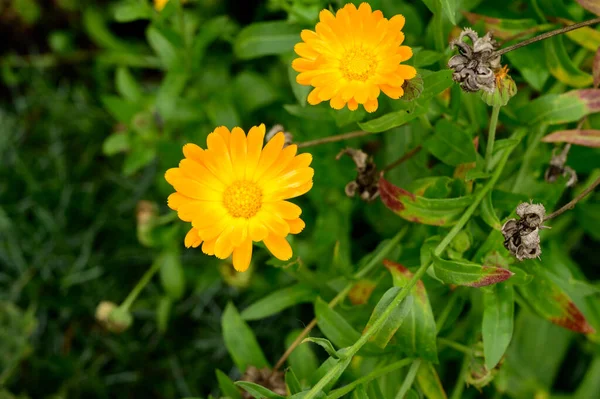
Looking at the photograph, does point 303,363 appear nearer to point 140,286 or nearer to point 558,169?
point 140,286

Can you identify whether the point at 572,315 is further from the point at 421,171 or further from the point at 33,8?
the point at 33,8

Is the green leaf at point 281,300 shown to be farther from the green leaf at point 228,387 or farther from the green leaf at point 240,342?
the green leaf at point 228,387

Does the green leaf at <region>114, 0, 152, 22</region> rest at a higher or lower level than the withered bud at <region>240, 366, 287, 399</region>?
higher

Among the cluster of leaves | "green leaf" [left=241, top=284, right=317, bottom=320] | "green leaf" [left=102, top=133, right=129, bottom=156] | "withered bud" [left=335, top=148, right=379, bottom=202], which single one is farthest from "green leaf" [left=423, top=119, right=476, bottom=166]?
"green leaf" [left=102, top=133, right=129, bottom=156]

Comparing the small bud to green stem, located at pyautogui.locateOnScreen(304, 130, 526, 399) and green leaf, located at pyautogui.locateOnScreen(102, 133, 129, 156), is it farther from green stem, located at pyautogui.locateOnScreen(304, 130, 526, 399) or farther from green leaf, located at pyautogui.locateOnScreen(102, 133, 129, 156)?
green stem, located at pyautogui.locateOnScreen(304, 130, 526, 399)

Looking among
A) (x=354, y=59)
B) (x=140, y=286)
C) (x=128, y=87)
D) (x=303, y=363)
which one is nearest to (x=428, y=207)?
(x=354, y=59)

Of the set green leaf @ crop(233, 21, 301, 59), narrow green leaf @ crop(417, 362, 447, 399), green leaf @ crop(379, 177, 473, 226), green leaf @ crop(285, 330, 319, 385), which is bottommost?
green leaf @ crop(285, 330, 319, 385)
